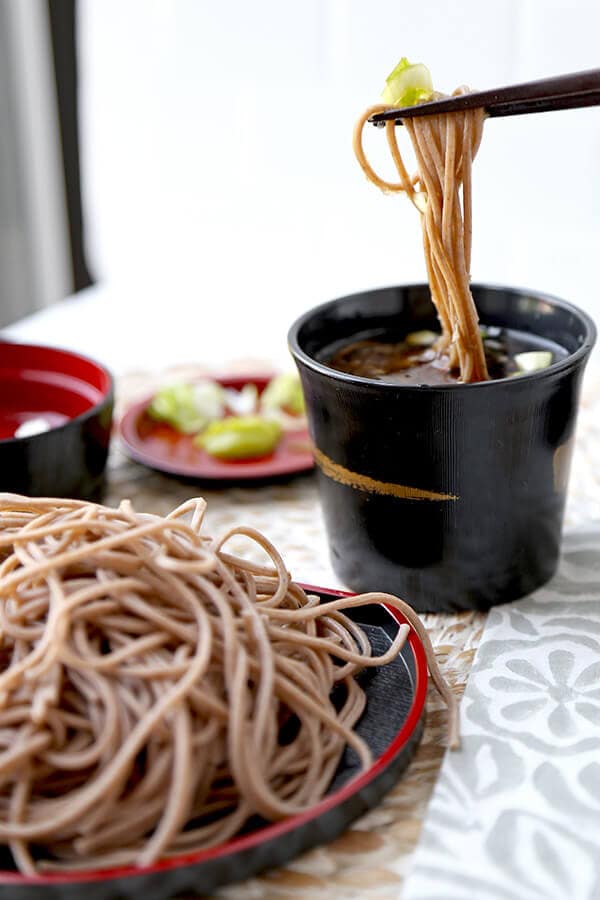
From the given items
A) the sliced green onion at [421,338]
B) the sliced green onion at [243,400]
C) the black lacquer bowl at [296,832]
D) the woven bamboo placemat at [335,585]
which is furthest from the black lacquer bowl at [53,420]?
the black lacquer bowl at [296,832]

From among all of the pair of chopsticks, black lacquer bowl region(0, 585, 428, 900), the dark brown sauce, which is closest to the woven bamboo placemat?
black lacquer bowl region(0, 585, 428, 900)

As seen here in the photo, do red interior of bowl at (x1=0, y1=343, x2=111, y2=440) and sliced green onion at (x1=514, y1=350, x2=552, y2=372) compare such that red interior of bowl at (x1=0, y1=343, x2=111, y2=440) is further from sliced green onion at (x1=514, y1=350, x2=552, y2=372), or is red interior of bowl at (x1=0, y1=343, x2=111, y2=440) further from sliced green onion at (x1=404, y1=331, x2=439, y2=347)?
sliced green onion at (x1=514, y1=350, x2=552, y2=372)

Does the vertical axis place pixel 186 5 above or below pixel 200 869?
above

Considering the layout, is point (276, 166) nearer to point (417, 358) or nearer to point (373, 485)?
point (417, 358)

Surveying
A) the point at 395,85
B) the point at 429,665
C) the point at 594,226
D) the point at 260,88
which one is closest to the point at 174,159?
the point at 260,88

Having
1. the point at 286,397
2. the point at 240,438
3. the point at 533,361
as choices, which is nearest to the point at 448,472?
the point at 533,361

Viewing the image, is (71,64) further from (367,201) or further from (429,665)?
(429,665)

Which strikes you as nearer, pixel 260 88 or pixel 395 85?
pixel 395 85
